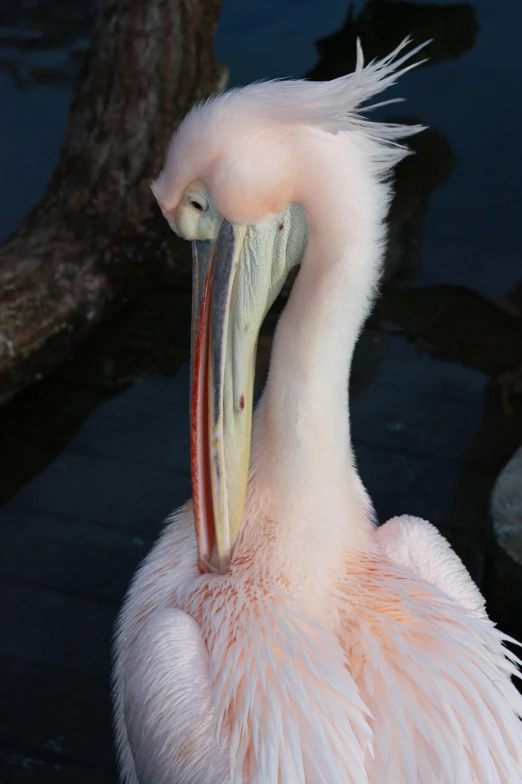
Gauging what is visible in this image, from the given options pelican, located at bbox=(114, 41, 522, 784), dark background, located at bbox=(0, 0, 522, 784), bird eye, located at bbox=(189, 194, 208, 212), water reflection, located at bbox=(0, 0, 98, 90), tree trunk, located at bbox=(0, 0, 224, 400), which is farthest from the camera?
water reflection, located at bbox=(0, 0, 98, 90)

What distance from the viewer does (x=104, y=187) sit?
3.56 m

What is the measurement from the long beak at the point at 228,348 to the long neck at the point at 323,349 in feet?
0.17

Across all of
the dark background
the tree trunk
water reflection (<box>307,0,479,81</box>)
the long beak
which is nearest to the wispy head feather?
the long beak

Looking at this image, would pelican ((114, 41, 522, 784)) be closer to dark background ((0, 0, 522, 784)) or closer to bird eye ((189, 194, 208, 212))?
bird eye ((189, 194, 208, 212))

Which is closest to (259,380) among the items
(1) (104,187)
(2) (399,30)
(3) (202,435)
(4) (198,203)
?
(1) (104,187)

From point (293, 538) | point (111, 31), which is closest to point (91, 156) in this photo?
point (111, 31)

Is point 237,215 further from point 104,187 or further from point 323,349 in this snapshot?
point 104,187

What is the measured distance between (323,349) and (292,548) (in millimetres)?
351

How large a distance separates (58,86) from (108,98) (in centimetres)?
150

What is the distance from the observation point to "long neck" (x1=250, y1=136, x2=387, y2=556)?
5.03ft

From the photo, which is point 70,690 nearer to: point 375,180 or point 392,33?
point 375,180

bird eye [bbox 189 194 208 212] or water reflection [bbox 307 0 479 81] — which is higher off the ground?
water reflection [bbox 307 0 479 81]

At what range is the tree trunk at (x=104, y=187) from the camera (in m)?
3.30

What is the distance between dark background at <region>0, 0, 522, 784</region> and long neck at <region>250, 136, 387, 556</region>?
0.75 meters
